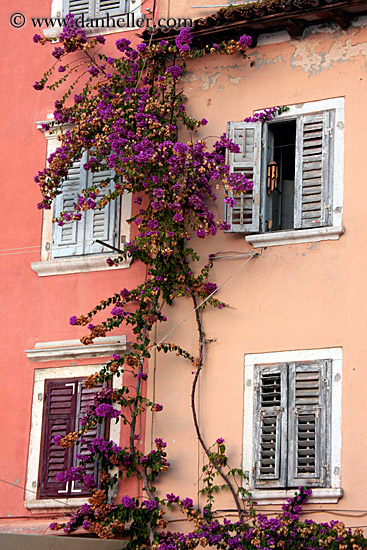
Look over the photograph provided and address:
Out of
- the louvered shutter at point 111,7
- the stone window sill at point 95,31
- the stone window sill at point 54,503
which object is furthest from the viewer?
the louvered shutter at point 111,7

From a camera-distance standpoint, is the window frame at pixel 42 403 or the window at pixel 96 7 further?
the window at pixel 96 7

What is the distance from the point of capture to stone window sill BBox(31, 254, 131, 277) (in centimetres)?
1438

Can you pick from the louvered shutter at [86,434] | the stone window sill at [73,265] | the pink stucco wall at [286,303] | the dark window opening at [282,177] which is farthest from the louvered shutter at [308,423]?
the stone window sill at [73,265]

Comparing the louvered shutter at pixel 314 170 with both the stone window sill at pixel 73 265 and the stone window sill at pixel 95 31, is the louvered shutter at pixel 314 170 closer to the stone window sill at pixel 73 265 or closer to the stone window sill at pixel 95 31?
the stone window sill at pixel 73 265

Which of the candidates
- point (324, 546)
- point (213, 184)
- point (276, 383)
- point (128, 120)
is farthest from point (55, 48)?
point (324, 546)

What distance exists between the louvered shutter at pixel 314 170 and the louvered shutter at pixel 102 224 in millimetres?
2344

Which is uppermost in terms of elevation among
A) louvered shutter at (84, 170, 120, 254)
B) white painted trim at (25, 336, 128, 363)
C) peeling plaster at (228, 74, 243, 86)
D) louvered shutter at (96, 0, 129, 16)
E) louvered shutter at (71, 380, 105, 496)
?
louvered shutter at (96, 0, 129, 16)

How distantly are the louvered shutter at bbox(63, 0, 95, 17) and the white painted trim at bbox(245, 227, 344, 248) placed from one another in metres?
4.09

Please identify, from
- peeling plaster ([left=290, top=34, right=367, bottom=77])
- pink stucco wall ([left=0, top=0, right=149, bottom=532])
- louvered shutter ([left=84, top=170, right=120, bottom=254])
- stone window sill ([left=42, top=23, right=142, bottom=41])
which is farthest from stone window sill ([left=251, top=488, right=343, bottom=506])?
stone window sill ([left=42, top=23, right=142, bottom=41])

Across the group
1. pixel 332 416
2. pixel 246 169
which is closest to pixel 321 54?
pixel 246 169

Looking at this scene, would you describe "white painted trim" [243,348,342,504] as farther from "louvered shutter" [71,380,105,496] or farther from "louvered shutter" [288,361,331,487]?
"louvered shutter" [71,380,105,496]

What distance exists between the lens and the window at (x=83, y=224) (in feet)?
47.9

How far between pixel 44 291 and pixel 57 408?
1474 mm

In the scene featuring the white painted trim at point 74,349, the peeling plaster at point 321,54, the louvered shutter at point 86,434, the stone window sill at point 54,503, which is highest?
the peeling plaster at point 321,54
